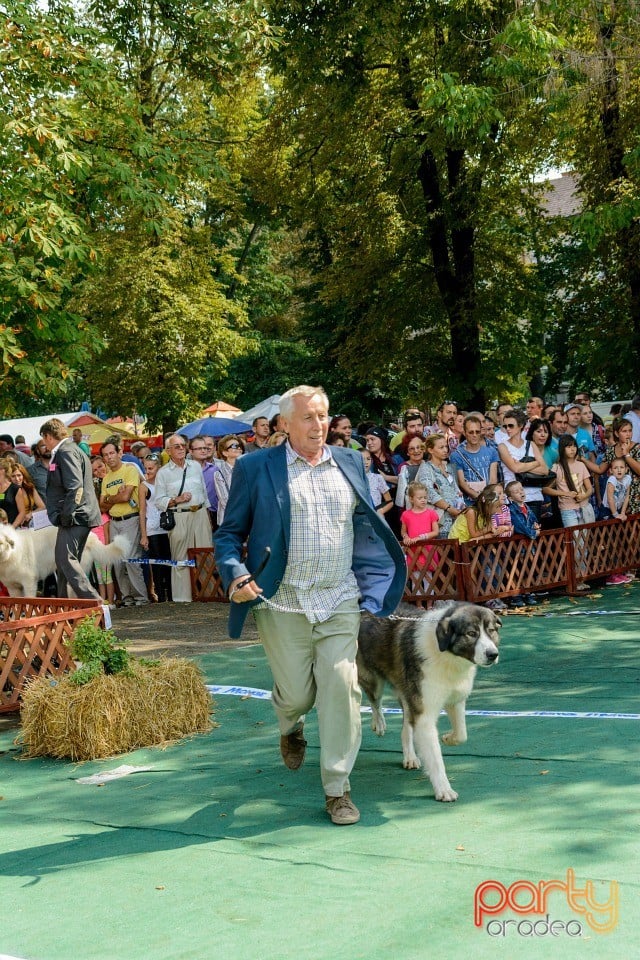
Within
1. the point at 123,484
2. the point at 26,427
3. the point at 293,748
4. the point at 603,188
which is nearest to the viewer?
the point at 293,748

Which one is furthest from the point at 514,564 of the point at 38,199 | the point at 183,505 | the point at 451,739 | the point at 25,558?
the point at 38,199

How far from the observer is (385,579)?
607 centimetres

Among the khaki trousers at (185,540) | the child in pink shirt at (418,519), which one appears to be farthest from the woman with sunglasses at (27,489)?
the child in pink shirt at (418,519)

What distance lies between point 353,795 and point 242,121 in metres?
28.2

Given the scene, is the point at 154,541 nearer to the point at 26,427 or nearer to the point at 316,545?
the point at 316,545

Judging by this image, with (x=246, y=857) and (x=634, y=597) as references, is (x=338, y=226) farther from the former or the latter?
(x=246, y=857)

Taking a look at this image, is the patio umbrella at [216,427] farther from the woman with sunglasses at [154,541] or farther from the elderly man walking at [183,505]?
the elderly man walking at [183,505]

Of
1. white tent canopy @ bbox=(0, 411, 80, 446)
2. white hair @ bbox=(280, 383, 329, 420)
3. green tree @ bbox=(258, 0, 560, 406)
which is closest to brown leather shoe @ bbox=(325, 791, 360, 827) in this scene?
white hair @ bbox=(280, 383, 329, 420)

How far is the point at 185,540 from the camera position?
1566 cm

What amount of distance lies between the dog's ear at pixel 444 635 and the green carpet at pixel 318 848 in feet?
2.64

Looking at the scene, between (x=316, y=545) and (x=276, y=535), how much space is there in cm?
22

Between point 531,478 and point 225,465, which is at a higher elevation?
point 225,465

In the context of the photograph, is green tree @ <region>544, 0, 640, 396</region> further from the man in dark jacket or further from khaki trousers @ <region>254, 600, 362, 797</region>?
khaki trousers @ <region>254, 600, 362, 797</region>

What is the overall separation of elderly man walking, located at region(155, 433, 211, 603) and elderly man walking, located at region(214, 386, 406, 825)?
30.8 ft
